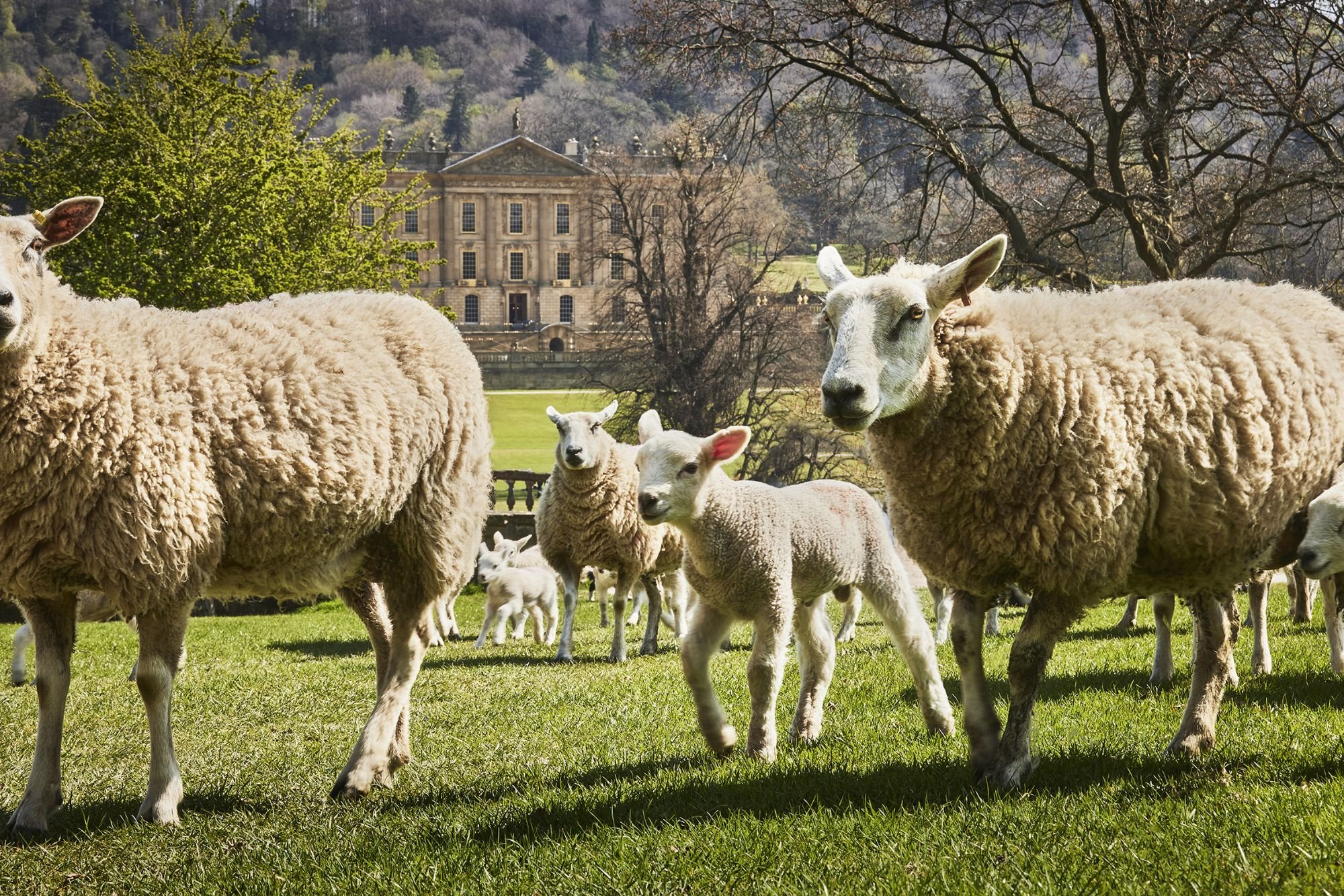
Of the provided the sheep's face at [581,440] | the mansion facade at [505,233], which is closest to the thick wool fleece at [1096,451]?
the sheep's face at [581,440]

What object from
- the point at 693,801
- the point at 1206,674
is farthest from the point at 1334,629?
the point at 693,801

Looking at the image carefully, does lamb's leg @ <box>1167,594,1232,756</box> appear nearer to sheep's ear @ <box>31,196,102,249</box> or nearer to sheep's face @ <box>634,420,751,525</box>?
sheep's face @ <box>634,420,751,525</box>

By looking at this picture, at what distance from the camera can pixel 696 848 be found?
3984mm

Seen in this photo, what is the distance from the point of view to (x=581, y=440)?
35.5 ft

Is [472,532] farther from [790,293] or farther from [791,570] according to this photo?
[790,293]

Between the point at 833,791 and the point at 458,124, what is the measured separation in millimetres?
166266

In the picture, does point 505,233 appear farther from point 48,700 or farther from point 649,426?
point 48,700

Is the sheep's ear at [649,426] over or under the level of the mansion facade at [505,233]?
under

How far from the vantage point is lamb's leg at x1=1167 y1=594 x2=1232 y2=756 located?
17.0 feet

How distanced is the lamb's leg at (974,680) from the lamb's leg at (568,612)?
636 centimetres

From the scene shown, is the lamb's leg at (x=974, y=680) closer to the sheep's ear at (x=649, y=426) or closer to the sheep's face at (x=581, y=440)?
the sheep's ear at (x=649, y=426)

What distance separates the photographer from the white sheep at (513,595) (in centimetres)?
1348

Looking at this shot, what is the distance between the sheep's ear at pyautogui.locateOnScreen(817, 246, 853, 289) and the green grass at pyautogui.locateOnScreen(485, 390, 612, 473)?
3492cm

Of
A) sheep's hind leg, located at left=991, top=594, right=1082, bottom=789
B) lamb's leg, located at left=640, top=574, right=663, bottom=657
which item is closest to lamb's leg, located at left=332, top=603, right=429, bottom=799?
sheep's hind leg, located at left=991, top=594, right=1082, bottom=789
